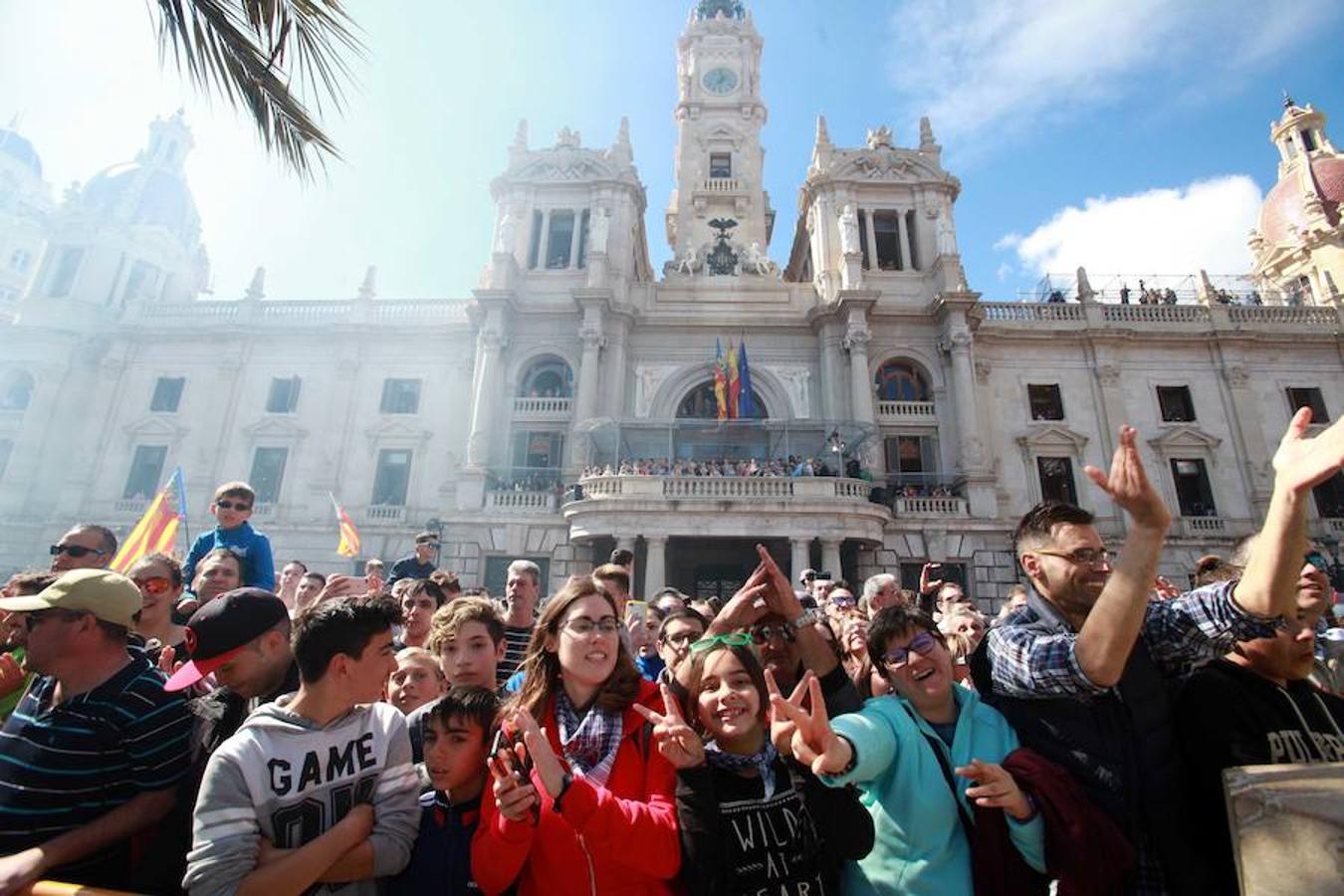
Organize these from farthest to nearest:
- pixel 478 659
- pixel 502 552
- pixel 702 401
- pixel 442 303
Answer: pixel 442 303
pixel 702 401
pixel 502 552
pixel 478 659

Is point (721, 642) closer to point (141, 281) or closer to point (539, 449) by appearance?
point (539, 449)

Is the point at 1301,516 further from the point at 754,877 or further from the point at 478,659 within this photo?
the point at 478,659

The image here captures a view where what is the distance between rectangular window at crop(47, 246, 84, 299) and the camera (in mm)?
28438

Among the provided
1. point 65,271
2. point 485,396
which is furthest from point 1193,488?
point 65,271

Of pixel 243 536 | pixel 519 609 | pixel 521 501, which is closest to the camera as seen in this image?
pixel 519 609

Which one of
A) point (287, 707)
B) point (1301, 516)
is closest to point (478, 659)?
point (287, 707)

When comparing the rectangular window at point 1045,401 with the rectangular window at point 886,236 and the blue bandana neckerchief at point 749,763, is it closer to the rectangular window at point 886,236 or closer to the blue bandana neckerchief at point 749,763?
the rectangular window at point 886,236

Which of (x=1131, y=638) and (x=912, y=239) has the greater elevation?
(x=912, y=239)

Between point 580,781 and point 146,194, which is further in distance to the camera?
point 146,194

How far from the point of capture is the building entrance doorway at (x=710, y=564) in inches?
789

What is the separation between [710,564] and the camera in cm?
2050

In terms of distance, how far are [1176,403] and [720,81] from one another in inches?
1097

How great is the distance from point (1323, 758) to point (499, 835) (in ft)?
10.8

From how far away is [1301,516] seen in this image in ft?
6.93
